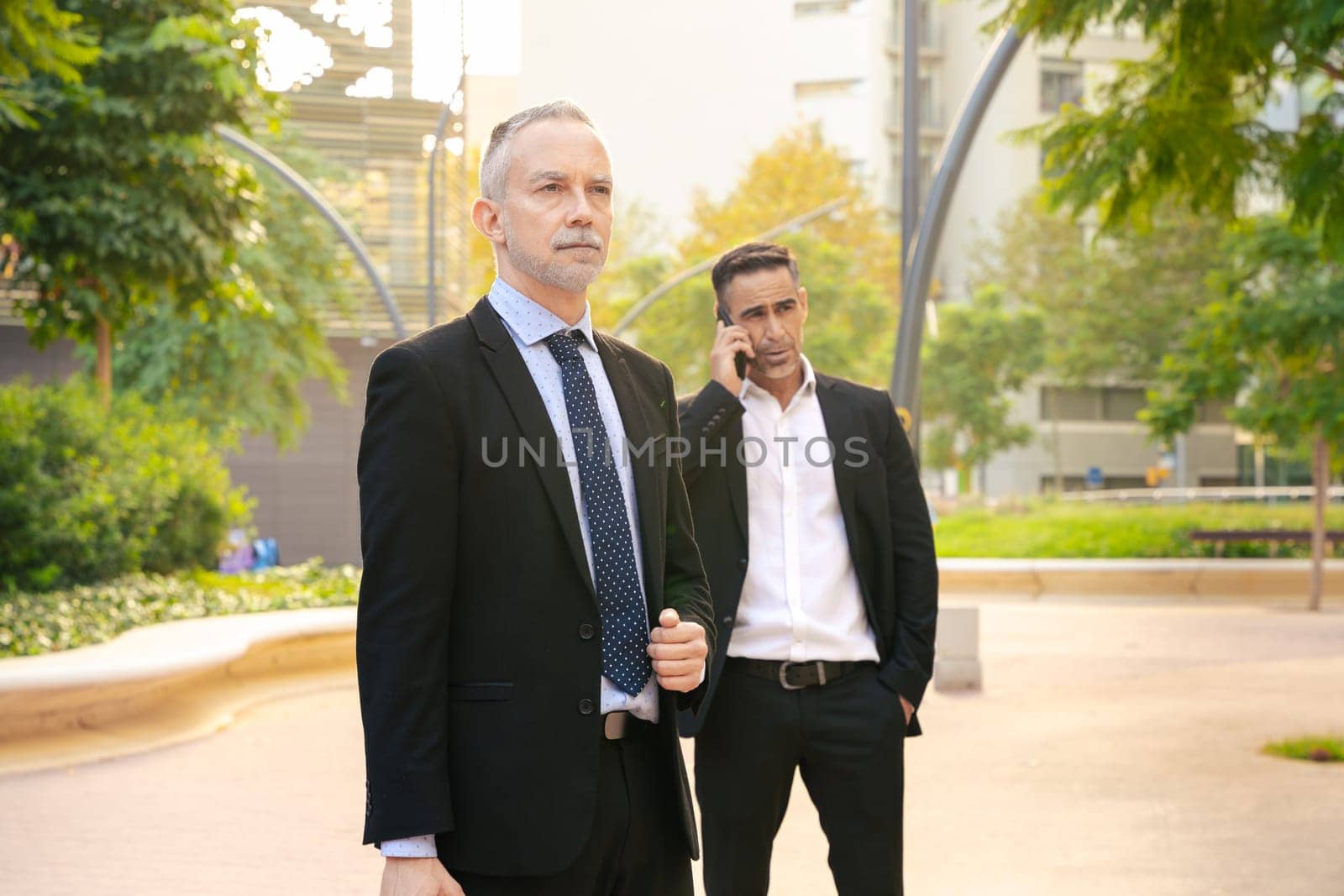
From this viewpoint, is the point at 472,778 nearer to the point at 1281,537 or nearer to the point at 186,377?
the point at 1281,537

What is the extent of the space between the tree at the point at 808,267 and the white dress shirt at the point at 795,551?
3290 centimetres

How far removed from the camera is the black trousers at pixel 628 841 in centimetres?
262

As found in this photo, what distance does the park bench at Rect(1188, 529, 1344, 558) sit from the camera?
25.8 metres

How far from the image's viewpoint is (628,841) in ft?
8.93

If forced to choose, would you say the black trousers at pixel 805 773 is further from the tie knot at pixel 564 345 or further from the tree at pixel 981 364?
the tree at pixel 981 364

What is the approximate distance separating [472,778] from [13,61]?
800cm

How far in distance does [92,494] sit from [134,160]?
3.39 m

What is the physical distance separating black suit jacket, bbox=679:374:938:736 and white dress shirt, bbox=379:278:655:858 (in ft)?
4.62

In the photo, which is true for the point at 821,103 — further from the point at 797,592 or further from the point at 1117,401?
the point at 797,592

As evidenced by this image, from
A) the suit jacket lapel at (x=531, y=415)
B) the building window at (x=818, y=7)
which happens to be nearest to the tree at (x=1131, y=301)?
the building window at (x=818, y=7)

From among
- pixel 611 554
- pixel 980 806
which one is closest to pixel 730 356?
pixel 611 554

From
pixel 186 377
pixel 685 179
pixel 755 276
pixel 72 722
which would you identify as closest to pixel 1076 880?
pixel 755 276

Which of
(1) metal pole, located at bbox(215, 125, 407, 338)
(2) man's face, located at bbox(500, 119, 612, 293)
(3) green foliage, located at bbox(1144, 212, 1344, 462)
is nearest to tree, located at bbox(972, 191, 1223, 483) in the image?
(3) green foliage, located at bbox(1144, 212, 1344, 462)

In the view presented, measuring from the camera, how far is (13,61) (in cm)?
914
